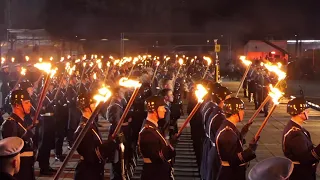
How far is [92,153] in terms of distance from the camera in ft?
22.3

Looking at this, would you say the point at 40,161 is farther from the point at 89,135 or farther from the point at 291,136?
the point at 291,136

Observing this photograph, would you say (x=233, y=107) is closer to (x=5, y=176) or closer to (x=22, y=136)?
(x=22, y=136)

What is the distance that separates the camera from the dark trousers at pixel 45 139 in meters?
10.7

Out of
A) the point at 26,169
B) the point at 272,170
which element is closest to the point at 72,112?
the point at 26,169

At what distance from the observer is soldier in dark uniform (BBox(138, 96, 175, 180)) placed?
6648 millimetres

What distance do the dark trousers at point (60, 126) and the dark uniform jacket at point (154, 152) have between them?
219 inches

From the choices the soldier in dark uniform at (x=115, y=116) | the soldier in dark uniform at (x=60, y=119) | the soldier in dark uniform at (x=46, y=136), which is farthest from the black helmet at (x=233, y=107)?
the soldier in dark uniform at (x=60, y=119)

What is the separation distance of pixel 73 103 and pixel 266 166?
928 centimetres

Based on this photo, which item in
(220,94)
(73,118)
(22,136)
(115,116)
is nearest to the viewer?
(22,136)

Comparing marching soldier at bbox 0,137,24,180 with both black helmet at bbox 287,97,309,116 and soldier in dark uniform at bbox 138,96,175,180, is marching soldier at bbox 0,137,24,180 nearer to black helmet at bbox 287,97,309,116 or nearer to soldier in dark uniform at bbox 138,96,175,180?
soldier in dark uniform at bbox 138,96,175,180

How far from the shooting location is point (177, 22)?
31.8m

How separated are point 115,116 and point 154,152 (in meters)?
3.27

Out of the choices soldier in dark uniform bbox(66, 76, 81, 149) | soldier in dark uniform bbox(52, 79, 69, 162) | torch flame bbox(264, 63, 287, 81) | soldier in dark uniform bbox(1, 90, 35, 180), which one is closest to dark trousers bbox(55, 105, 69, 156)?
soldier in dark uniform bbox(52, 79, 69, 162)

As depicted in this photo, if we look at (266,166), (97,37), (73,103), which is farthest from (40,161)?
(97,37)
